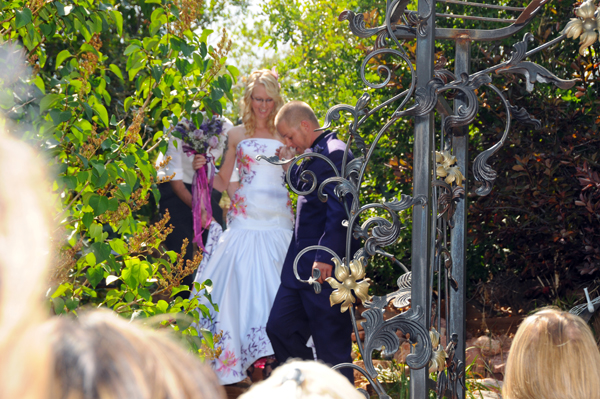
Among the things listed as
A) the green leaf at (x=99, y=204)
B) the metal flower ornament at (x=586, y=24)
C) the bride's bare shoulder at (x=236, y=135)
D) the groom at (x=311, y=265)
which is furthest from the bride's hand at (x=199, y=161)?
the metal flower ornament at (x=586, y=24)

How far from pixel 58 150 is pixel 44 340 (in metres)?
1.71

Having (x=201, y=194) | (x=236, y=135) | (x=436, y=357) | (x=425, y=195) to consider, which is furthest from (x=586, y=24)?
(x=201, y=194)

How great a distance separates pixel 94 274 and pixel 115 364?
1701mm

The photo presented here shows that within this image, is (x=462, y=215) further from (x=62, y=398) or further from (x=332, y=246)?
(x=62, y=398)

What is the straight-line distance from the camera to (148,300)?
218 cm

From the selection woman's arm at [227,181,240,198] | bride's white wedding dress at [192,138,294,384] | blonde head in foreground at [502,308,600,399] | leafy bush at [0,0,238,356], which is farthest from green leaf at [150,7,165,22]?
woman's arm at [227,181,240,198]

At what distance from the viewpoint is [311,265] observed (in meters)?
3.52

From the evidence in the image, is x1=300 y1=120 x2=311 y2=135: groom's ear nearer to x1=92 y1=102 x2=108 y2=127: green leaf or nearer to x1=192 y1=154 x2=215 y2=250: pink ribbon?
x1=192 y1=154 x2=215 y2=250: pink ribbon

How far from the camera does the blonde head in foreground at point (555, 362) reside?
5.35 feet

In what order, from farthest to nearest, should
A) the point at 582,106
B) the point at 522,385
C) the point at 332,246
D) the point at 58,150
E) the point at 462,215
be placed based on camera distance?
1. the point at 582,106
2. the point at 332,246
3. the point at 462,215
4. the point at 58,150
5. the point at 522,385

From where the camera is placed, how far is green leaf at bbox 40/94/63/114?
6.40 feet

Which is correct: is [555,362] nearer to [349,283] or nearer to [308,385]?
[349,283]

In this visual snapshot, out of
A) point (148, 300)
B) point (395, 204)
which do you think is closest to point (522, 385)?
point (395, 204)

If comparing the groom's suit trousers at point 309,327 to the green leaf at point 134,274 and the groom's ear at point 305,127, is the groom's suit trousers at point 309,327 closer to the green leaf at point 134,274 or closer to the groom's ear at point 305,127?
the groom's ear at point 305,127
